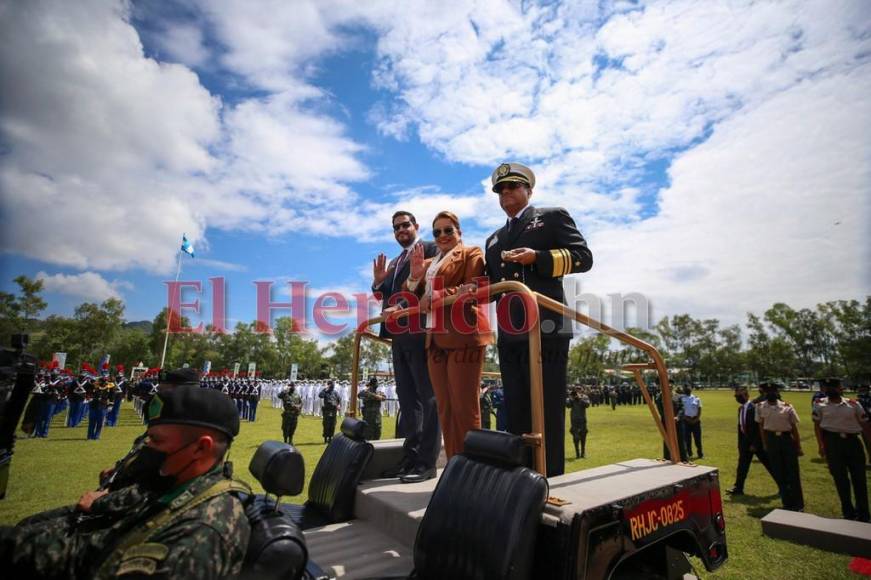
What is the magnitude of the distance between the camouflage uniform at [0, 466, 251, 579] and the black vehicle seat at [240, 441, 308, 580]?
54 mm

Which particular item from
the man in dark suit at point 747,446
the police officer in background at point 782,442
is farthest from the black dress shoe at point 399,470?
the man in dark suit at point 747,446

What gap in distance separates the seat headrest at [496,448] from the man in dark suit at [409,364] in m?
1.60

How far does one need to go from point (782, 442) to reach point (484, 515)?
7.05m

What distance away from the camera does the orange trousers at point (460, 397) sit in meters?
3.12

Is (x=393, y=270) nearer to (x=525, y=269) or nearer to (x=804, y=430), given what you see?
(x=525, y=269)

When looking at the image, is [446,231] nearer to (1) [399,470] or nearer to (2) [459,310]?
(2) [459,310]

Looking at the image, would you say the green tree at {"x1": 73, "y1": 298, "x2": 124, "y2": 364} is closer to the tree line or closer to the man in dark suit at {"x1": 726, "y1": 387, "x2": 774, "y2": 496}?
the tree line

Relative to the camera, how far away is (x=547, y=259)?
2756 mm

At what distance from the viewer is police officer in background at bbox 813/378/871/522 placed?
18.4 ft

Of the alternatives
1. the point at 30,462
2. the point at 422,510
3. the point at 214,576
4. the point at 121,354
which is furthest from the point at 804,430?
the point at 121,354

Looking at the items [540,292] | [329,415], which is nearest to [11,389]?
Result: [540,292]

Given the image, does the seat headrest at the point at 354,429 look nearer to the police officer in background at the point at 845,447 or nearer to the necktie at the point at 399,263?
the necktie at the point at 399,263

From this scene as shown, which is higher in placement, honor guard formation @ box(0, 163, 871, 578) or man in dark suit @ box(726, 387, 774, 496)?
honor guard formation @ box(0, 163, 871, 578)

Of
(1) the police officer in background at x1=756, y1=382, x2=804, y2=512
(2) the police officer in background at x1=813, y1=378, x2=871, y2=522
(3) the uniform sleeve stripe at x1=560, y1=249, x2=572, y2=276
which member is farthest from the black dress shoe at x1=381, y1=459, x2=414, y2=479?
(2) the police officer in background at x1=813, y1=378, x2=871, y2=522
